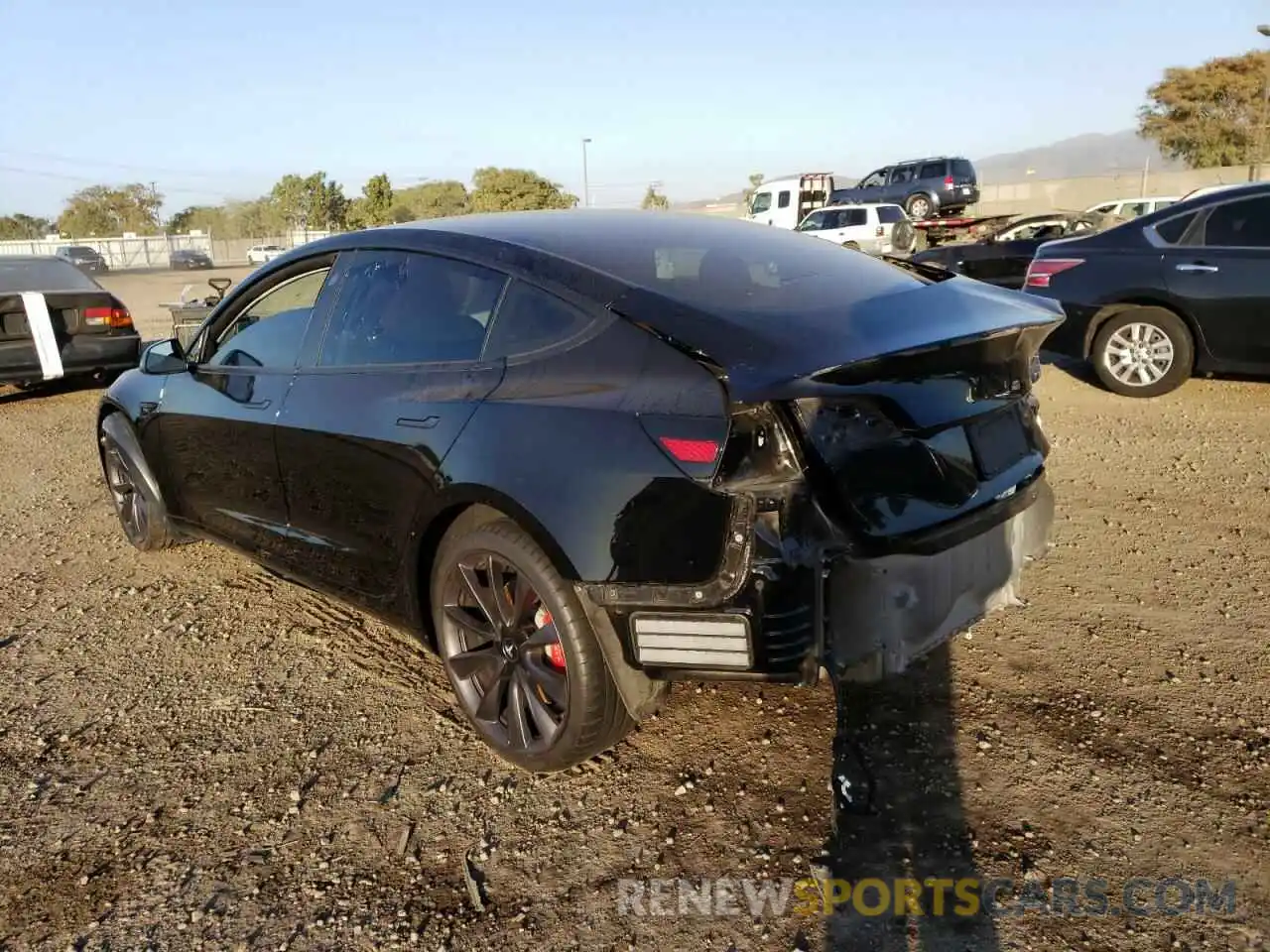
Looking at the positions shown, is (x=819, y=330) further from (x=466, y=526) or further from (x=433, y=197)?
(x=433, y=197)

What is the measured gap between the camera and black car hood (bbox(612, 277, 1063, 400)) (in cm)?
229

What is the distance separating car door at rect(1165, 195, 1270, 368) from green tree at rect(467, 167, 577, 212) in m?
44.8

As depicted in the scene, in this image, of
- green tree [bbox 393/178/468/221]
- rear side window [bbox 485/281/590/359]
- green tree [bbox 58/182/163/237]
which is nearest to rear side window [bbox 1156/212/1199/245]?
rear side window [bbox 485/281/590/359]

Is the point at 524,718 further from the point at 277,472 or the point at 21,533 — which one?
the point at 21,533

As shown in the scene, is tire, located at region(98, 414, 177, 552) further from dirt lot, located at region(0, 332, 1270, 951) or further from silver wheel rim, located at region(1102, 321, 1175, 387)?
silver wheel rim, located at region(1102, 321, 1175, 387)

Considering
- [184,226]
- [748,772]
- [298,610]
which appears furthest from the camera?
[184,226]

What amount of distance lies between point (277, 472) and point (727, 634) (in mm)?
2074

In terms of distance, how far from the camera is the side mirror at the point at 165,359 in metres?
4.25

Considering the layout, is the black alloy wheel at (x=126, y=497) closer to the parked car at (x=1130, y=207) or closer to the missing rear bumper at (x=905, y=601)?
the missing rear bumper at (x=905, y=601)

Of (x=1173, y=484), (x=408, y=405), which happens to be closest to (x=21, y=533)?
(x=408, y=405)

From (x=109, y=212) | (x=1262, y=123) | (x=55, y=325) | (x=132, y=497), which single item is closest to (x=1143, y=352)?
Answer: (x=132, y=497)

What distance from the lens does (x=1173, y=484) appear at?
520 cm

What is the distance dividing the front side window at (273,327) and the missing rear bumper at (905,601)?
2.34 metres

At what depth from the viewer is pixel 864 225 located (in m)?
21.7
